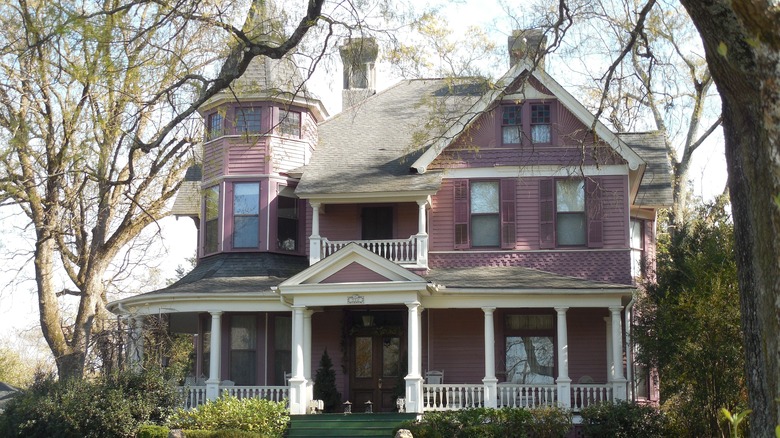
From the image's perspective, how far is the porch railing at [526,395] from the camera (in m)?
21.2

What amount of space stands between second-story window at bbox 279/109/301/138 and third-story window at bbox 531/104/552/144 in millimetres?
5860

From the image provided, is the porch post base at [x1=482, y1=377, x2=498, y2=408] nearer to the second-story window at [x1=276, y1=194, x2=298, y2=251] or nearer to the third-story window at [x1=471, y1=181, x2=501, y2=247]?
the third-story window at [x1=471, y1=181, x2=501, y2=247]

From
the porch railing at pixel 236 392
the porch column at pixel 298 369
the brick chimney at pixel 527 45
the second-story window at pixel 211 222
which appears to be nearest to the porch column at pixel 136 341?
the porch railing at pixel 236 392

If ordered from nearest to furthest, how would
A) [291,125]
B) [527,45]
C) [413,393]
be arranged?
[527,45], [413,393], [291,125]

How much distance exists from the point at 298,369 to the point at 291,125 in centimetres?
652

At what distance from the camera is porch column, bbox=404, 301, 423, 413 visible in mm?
20938

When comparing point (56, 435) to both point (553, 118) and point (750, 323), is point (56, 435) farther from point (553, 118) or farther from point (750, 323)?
point (750, 323)

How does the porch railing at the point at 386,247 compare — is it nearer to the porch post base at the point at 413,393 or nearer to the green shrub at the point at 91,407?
the porch post base at the point at 413,393

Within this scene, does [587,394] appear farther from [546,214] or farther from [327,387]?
[327,387]

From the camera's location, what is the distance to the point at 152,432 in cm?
1956

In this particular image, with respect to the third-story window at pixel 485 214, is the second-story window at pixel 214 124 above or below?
above

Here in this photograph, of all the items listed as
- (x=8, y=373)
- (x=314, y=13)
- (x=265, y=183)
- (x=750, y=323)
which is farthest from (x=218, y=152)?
(x=8, y=373)

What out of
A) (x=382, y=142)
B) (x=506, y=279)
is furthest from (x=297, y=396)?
(x=382, y=142)

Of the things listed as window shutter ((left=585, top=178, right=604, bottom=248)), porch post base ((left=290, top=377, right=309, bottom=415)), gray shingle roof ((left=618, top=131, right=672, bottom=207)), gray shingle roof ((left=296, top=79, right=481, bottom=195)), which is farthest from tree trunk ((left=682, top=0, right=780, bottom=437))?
gray shingle roof ((left=618, top=131, right=672, bottom=207))
